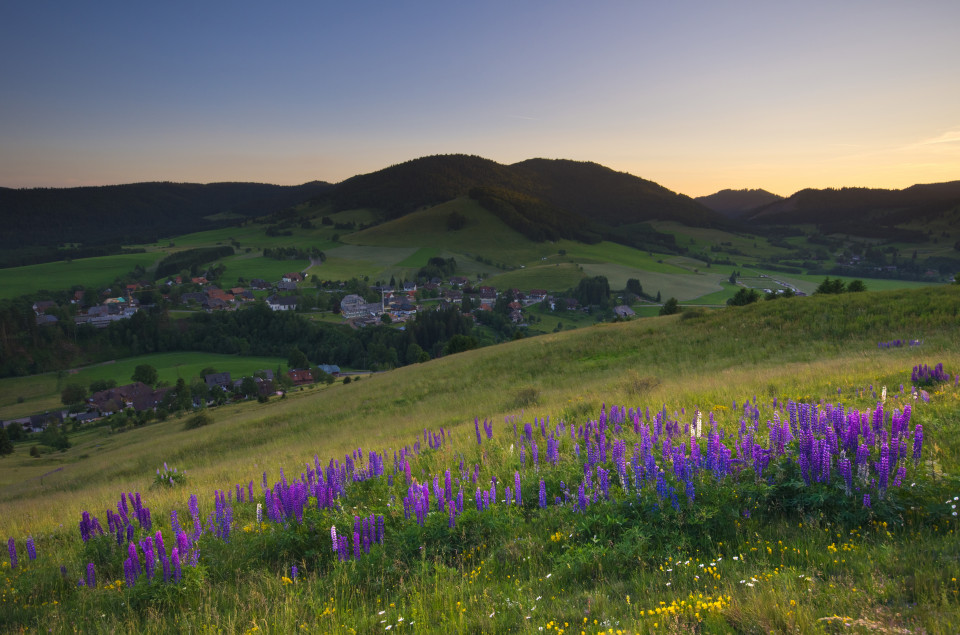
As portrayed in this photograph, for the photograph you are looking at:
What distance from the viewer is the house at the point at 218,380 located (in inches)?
3934

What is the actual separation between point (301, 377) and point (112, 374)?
54.4m

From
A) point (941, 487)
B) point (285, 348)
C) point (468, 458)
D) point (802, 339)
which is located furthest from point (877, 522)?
point (285, 348)

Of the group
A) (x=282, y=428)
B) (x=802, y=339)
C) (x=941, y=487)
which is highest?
(x=941, y=487)

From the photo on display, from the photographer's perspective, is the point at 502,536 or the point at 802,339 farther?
the point at 802,339

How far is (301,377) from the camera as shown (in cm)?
10438

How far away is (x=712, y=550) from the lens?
4.89 meters

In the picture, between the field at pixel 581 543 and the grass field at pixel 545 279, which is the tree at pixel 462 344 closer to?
the field at pixel 581 543

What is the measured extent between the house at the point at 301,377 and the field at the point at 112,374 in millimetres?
A: 15244

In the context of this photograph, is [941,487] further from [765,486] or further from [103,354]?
[103,354]

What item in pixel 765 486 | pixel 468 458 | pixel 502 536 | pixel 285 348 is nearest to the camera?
pixel 765 486

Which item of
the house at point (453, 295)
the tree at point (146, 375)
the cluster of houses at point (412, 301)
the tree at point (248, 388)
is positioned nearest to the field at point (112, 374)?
the tree at point (146, 375)

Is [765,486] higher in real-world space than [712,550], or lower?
higher

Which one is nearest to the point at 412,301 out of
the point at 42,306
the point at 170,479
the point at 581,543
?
the point at 42,306

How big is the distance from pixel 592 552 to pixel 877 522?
2.92 meters
